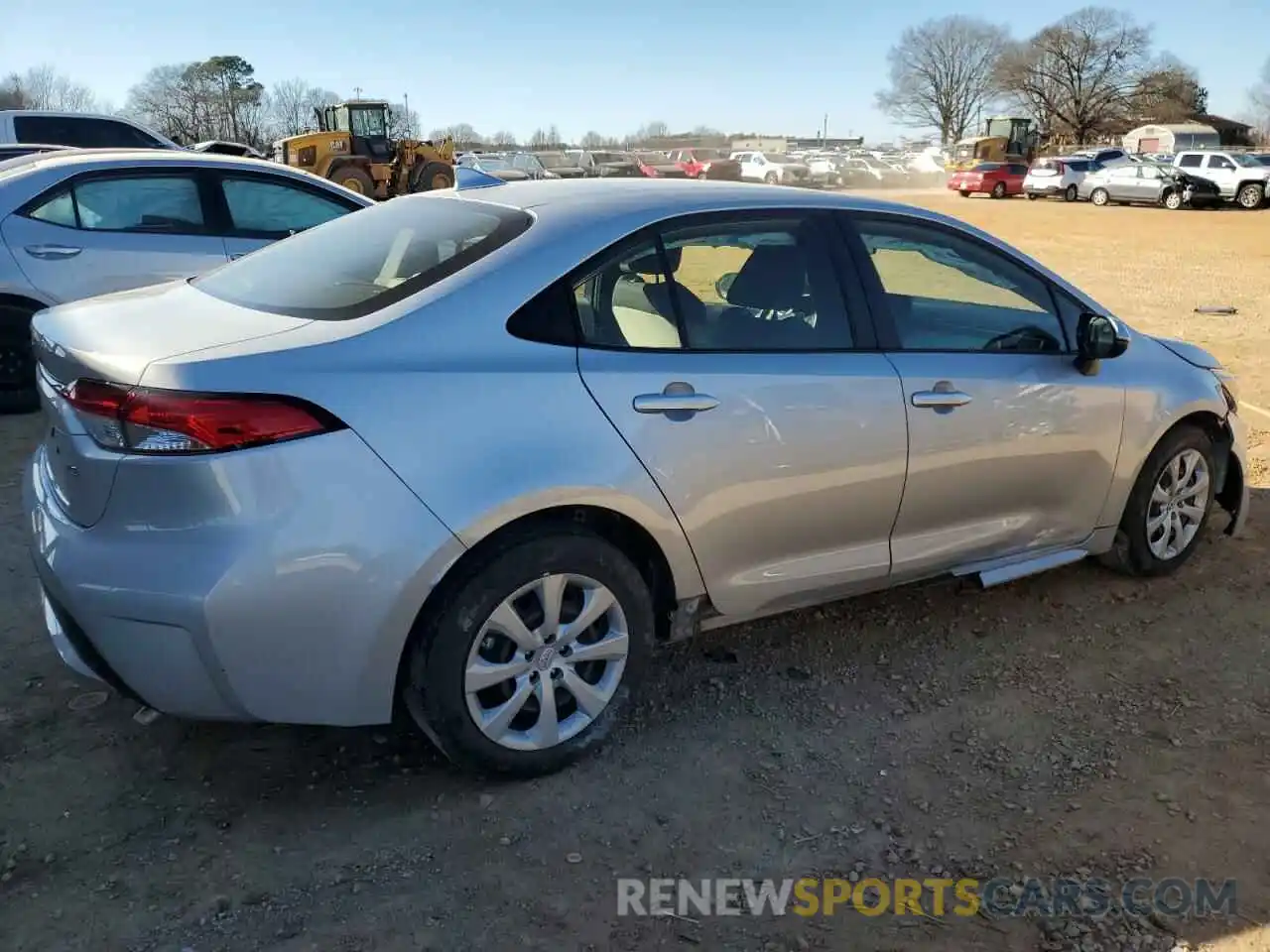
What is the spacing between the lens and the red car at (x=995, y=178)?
130ft

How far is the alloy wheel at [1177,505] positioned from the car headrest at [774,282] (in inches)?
74.4

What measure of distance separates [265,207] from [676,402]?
193 inches

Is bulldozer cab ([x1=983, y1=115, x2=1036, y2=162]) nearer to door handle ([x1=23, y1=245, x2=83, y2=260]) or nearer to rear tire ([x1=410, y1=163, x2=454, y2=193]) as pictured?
rear tire ([x1=410, y1=163, x2=454, y2=193])

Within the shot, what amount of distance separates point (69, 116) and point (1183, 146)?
63548mm

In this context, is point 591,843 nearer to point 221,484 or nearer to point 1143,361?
point 221,484

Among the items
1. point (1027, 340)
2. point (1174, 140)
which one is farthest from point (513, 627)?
point (1174, 140)

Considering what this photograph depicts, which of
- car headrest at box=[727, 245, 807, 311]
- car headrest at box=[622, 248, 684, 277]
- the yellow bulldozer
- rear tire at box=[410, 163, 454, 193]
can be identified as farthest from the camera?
rear tire at box=[410, 163, 454, 193]

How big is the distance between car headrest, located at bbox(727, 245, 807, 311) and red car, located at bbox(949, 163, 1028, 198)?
39800 millimetres

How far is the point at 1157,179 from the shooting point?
32156 mm

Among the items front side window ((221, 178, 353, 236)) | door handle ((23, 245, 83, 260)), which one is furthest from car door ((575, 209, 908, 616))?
door handle ((23, 245, 83, 260))

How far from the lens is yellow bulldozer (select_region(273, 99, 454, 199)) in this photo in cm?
2602

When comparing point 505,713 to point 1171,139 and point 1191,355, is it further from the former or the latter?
point 1171,139

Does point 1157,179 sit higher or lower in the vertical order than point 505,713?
higher

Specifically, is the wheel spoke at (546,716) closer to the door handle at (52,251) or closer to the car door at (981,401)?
the car door at (981,401)
